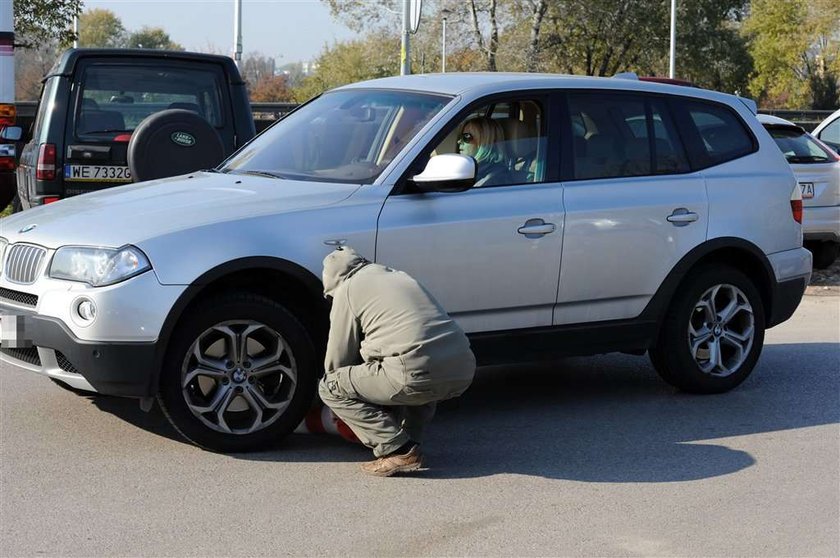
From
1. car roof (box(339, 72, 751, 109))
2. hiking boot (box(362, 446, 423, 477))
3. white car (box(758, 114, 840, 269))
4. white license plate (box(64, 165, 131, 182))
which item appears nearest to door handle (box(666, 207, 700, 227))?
car roof (box(339, 72, 751, 109))

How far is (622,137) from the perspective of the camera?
723 centimetres

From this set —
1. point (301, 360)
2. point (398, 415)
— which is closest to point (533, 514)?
point (398, 415)

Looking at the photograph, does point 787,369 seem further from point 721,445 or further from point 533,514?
point 533,514

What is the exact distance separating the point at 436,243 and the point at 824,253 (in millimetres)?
8747

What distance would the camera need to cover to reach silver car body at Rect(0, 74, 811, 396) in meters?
5.81

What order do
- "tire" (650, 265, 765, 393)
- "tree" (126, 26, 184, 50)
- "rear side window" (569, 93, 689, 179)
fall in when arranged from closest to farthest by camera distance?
"rear side window" (569, 93, 689, 179), "tire" (650, 265, 765, 393), "tree" (126, 26, 184, 50)

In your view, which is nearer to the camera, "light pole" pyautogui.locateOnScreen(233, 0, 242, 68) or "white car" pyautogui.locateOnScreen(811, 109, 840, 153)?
"white car" pyautogui.locateOnScreen(811, 109, 840, 153)

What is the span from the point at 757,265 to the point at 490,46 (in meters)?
43.7

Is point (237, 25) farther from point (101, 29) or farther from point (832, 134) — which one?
point (101, 29)

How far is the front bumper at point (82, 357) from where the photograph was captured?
5.68 m

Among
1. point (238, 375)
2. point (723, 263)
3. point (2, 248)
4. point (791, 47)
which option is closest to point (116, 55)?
point (2, 248)

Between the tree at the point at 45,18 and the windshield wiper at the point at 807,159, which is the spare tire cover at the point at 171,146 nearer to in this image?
the windshield wiper at the point at 807,159

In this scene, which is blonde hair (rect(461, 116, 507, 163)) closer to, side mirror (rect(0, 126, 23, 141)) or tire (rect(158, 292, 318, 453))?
tire (rect(158, 292, 318, 453))

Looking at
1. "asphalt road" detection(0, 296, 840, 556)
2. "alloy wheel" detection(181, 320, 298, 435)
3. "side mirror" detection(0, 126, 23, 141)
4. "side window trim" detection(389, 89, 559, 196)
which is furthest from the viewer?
"side mirror" detection(0, 126, 23, 141)
